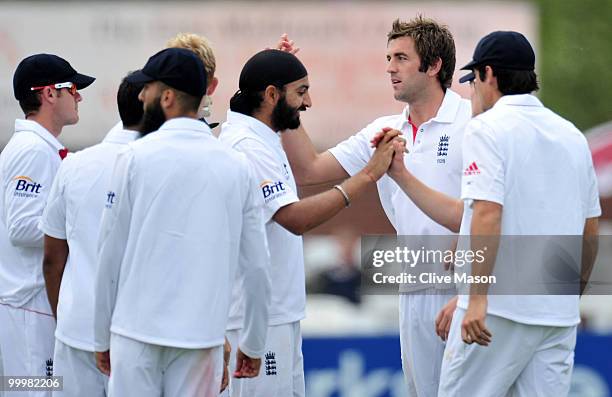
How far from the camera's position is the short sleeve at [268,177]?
605 cm

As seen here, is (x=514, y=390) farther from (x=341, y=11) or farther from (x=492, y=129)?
(x=341, y=11)

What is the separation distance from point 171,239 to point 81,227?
925 mm

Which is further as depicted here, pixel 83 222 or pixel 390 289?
pixel 390 289

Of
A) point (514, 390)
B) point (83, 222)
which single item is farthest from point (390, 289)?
point (83, 222)

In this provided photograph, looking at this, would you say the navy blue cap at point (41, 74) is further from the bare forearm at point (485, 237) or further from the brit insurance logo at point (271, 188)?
the bare forearm at point (485, 237)

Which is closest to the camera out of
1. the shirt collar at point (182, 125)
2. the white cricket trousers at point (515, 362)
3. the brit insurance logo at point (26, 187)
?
the shirt collar at point (182, 125)

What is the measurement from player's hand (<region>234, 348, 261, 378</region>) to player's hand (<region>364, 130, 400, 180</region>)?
119 centimetres

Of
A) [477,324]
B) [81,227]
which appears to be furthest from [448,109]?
[81,227]

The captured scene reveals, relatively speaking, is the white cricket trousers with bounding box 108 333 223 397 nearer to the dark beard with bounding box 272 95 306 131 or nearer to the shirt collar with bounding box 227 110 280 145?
the shirt collar with bounding box 227 110 280 145

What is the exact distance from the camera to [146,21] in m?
19.0

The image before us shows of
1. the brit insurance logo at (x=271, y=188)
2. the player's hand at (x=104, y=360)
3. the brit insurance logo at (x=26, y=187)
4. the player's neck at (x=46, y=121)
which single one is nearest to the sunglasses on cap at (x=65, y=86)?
the player's neck at (x=46, y=121)

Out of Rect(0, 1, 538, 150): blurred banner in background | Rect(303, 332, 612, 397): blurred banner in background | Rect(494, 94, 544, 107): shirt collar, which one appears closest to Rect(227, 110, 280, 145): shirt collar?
Rect(494, 94, 544, 107): shirt collar

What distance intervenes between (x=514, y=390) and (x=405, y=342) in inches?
37.0

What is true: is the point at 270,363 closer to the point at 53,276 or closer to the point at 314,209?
the point at 314,209
